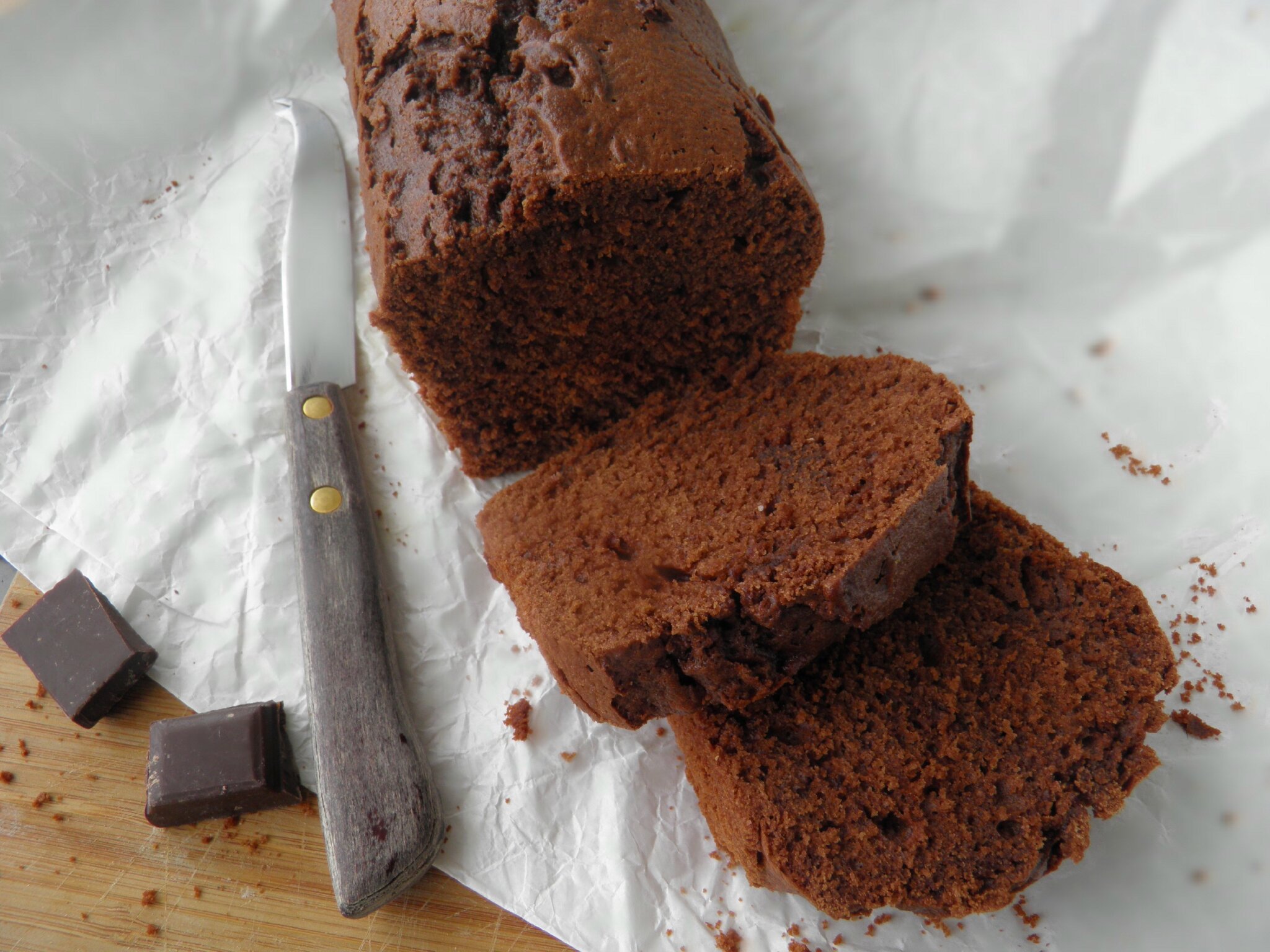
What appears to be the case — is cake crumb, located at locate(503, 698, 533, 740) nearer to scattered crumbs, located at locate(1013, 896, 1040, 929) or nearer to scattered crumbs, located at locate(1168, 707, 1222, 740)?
scattered crumbs, located at locate(1013, 896, 1040, 929)

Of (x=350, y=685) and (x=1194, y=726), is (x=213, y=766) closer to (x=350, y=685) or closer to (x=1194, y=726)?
(x=350, y=685)

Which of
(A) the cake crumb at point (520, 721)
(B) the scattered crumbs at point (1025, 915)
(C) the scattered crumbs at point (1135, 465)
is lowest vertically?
(B) the scattered crumbs at point (1025, 915)

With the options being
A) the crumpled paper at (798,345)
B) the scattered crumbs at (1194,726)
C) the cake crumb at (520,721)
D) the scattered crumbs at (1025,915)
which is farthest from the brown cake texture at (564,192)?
the scattered crumbs at (1025,915)

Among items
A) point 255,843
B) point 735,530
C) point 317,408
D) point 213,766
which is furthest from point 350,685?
point 735,530

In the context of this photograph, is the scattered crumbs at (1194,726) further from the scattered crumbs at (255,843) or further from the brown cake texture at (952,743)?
the scattered crumbs at (255,843)

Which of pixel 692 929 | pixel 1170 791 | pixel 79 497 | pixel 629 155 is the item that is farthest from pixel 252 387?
pixel 1170 791

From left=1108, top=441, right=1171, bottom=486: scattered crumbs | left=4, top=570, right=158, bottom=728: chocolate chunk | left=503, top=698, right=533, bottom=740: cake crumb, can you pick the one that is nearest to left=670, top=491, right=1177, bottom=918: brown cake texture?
left=503, top=698, right=533, bottom=740: cake crumb

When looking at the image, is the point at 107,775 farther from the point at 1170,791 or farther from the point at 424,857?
the point at 1170,791

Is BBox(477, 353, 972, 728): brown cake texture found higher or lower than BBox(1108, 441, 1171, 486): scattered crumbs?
higher
